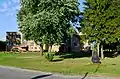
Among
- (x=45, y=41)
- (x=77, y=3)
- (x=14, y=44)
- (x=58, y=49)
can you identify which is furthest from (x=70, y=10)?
(x=14, y=44)

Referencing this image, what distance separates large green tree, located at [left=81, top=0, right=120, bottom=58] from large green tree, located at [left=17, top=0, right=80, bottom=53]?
2934mm

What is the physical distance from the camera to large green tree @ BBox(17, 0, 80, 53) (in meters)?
43.4

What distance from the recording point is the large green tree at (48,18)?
1709 inches

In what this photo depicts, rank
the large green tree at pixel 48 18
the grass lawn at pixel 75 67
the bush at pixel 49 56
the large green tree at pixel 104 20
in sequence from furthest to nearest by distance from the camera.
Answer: the large green tree at pixel 104 20 → the large green tree at pixel 48 18 → the bush at pixel 49 56 → the grass lawn at pixel 75 67

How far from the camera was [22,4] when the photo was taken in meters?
46.6

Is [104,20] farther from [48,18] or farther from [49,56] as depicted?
[49,56]

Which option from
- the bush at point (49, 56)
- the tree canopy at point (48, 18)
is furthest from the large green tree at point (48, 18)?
the bush at point (49, 56)

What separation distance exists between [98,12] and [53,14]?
718 cm

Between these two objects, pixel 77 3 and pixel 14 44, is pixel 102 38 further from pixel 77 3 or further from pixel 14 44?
pixel 14 44

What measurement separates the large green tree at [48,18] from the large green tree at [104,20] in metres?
2.93

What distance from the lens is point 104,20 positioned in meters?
46.1

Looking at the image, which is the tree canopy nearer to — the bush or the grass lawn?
the bush

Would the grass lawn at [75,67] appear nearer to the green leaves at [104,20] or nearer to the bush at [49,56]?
the bush at [49,56]

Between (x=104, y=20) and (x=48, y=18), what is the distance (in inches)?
335
